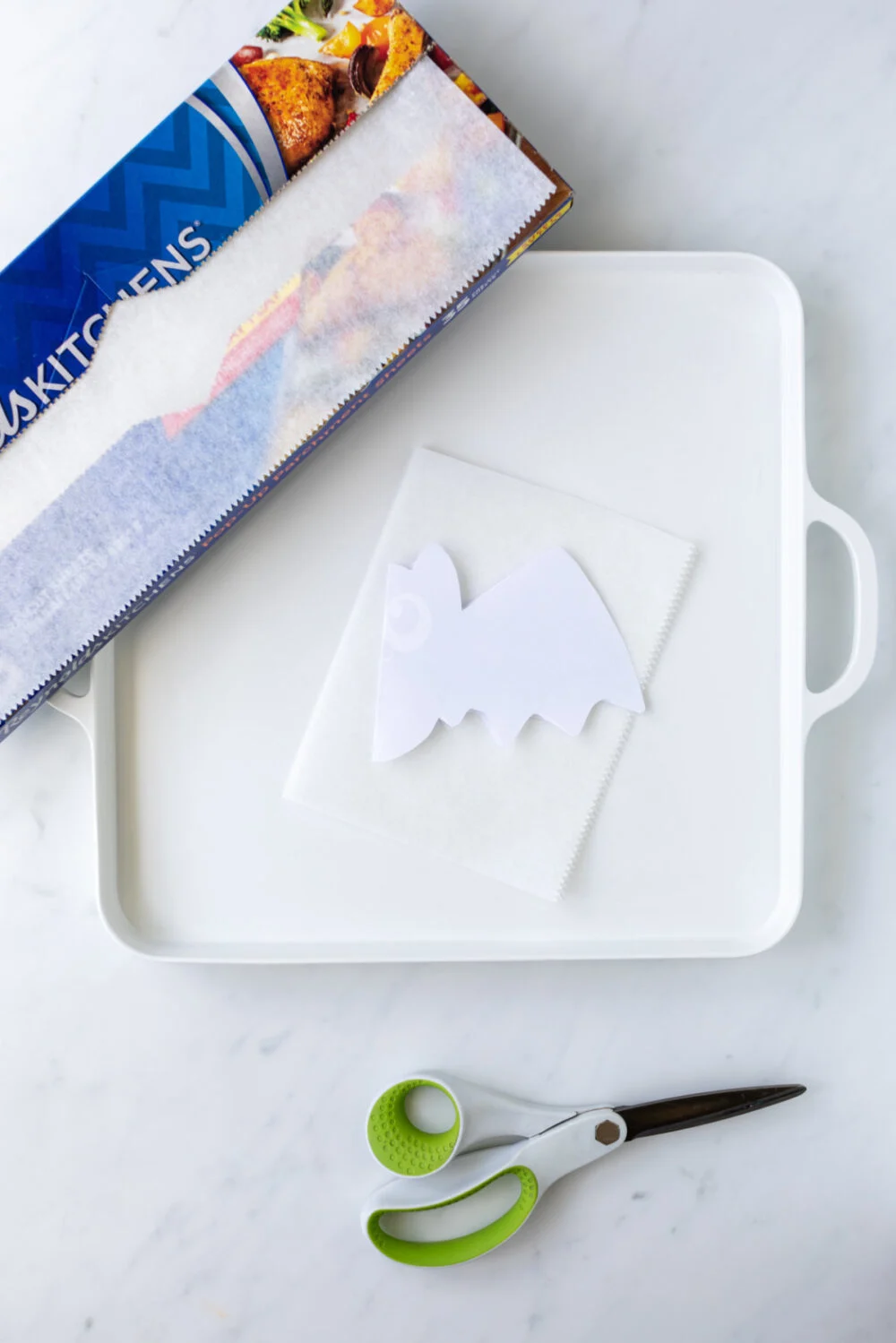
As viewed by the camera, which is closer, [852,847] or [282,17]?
[282,17]

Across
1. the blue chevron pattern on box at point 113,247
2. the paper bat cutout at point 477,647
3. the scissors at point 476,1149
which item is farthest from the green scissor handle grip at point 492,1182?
the blue chevron pattern on box at point 113,247

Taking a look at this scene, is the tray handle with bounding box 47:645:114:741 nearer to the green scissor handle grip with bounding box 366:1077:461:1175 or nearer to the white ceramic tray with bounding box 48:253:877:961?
the white ceramic tray with bounding box 48:253:877:961

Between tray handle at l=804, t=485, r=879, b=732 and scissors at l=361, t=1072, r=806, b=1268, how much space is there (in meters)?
0.27

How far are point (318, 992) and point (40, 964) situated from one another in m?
0.19

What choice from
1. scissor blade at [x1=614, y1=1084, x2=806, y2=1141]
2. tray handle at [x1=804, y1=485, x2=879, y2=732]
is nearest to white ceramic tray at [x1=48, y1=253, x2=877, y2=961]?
tray handle at [x1=804, y1=485, x2=879, y2=732]

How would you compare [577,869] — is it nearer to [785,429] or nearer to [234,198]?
[785,429]

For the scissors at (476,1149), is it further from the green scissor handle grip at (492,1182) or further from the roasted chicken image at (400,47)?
the roasted chicken image at (400,47)

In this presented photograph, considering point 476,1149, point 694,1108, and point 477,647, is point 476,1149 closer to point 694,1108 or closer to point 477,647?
point 694,1108

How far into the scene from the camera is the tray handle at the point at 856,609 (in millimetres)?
623

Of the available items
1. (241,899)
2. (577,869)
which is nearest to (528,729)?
(577,869)

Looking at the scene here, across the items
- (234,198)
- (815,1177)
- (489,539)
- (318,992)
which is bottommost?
(815,1177)

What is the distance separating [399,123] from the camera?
54 centimetres

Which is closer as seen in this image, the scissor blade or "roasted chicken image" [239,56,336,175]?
"roasted chicken image" [239,56,336,175]

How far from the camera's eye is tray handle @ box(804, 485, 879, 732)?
2.04ft
